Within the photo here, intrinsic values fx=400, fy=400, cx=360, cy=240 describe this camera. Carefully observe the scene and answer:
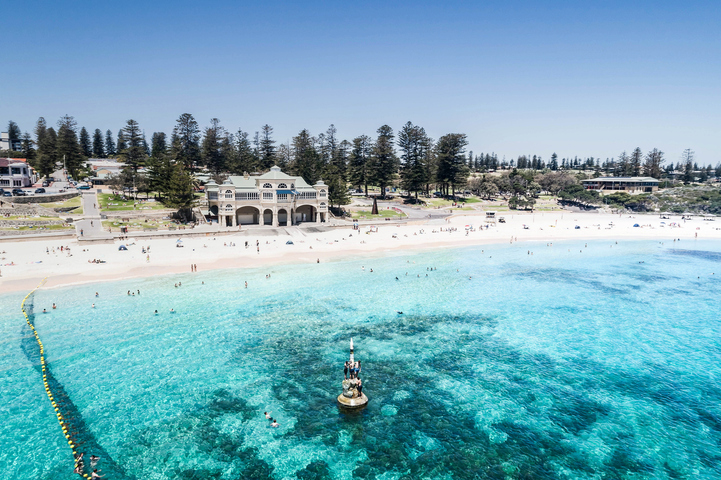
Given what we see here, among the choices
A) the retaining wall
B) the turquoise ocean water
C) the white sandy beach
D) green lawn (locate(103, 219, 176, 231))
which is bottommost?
the turquoise ocean water

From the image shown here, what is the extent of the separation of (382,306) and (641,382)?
18.9 meters

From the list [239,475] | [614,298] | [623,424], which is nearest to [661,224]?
[614,298]

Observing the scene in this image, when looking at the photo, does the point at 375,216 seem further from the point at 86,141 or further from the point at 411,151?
the point at 86,141

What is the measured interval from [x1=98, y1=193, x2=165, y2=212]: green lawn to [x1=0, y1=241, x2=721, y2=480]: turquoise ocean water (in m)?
37.3

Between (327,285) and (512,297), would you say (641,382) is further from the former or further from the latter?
(327,285)

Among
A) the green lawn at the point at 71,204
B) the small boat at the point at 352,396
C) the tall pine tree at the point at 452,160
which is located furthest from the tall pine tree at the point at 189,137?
the small boat at the point at 352,396

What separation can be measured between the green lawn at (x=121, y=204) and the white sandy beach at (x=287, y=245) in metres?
19.1

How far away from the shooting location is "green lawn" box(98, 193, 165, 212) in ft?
236

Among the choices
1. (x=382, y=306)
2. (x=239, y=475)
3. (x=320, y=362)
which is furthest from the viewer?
(x=382, y=306)

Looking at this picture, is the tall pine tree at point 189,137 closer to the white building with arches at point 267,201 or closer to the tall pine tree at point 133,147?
the tall pine tree at point 133,147

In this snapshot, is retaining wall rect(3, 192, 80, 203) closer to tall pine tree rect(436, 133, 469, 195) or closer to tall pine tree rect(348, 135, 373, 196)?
tall pine tree rect(348, 135, 373, 196)

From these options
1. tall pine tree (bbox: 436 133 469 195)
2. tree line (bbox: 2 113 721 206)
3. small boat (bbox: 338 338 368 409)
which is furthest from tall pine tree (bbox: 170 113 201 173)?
small boat (bbox: 338 338 368 409)

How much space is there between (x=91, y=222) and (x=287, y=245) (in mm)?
30814

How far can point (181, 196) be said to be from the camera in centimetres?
6819
